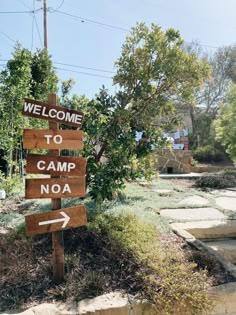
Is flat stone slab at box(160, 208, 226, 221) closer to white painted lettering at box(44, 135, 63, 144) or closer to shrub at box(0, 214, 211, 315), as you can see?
shrub at box(0, 214, 211, 315)

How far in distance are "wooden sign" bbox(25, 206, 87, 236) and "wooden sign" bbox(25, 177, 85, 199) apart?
0.12 meters

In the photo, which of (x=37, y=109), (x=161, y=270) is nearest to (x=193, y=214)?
(x=161, y=270)

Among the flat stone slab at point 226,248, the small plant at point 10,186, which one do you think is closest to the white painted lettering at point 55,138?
the flat stone slab at point 226,248

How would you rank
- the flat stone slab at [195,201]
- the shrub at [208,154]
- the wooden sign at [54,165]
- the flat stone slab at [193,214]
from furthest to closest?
the shrub at [208,154], the flat stone slab at [195,201], the flat stone slab at [193,214], the wooden sign at [54,165]

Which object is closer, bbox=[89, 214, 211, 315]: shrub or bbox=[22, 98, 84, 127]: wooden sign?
bbox=[89, 214, 211, 315]: shrub

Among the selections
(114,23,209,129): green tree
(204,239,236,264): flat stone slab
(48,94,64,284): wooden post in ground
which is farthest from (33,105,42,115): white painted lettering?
(204,239,236,264): flat stone slab

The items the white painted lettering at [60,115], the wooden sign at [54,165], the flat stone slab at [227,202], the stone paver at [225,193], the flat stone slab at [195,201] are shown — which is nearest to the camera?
the wooden sign at [54,165]

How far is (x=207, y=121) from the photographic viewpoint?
49.1 feet

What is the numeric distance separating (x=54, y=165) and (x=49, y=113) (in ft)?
1.21

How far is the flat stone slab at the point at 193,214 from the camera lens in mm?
3402

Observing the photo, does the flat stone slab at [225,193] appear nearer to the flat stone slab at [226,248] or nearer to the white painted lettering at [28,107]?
the flat stone slab at [226,248]

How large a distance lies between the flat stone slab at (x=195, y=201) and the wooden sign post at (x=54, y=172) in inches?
95.4

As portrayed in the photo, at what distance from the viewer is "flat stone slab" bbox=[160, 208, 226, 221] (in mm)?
3402

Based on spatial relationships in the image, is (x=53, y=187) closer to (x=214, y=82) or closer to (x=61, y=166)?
(x=61, y=166)
